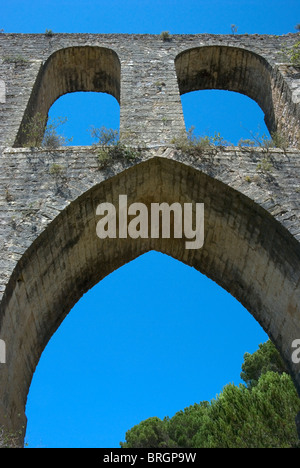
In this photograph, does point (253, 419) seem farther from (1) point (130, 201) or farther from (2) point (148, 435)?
(2) point (148, 435)

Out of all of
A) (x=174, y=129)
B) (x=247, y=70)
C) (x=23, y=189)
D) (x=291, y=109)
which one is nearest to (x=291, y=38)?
(x=247, y=70)

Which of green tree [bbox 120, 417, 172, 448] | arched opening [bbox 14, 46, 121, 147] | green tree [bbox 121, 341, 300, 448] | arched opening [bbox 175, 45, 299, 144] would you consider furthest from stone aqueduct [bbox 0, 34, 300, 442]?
green tree [bbox 120, 417, 172, 448]

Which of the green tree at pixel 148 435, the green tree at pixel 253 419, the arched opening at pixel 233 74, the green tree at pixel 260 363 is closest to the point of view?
the arched opening at pixel 233 74

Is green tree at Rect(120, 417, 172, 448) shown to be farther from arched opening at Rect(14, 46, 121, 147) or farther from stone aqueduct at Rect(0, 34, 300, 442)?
arched opening at Rect(14, 46, 121, 147)

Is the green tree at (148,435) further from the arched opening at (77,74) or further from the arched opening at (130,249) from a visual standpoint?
the arched opening at (77,74)

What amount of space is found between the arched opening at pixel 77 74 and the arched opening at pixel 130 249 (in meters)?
3.28

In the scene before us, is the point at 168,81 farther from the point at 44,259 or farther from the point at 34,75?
the point at 44,259

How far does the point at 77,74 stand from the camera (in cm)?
1025

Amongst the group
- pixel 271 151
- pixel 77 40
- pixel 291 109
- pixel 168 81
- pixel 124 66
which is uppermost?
pixel 77 40

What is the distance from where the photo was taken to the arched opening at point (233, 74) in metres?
9.45

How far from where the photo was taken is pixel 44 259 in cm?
643

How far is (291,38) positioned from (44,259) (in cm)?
711

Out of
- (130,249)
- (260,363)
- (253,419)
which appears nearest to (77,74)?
(130,249)

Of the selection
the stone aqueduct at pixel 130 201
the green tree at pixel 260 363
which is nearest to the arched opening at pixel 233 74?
the stone aqueduct at pixel 130 201
